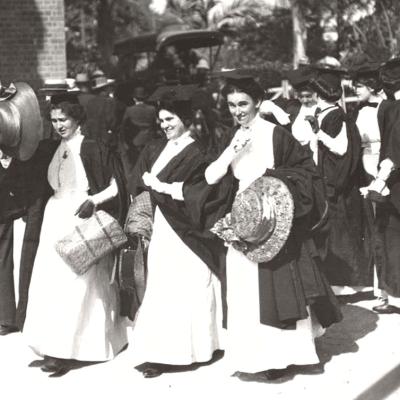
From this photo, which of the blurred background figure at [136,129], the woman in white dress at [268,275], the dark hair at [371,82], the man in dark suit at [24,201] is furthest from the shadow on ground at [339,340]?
the blurred background figure at [136,129]

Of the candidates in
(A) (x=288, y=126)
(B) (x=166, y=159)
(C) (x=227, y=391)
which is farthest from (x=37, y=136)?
(A) (x=288, y=126)

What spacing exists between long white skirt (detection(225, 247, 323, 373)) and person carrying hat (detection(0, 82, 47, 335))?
149cm

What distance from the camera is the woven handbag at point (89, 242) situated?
218 inches

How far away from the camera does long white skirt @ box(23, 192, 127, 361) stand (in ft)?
18.5

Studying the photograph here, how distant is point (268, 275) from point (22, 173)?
6.37ft

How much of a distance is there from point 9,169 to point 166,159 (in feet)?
4.31

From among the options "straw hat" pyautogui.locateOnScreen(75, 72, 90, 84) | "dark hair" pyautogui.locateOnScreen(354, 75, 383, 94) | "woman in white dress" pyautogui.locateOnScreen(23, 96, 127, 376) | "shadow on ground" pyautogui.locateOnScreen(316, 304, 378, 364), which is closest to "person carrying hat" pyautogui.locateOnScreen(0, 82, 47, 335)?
"woman in white dress" pyautogui.locateOnScreen(23, 96, 127, 376)

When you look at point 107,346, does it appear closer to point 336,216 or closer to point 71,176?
point 71,176

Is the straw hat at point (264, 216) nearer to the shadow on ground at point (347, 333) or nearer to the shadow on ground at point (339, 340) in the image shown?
the shadow on ground at point (339, 340)

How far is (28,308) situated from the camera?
5.86m

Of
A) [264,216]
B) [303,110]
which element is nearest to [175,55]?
[303,110]

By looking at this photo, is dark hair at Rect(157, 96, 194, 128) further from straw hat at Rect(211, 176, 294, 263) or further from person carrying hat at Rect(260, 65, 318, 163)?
person carrying hat at Rect(260, 65, 318, 163)

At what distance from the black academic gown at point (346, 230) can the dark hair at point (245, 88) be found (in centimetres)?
207

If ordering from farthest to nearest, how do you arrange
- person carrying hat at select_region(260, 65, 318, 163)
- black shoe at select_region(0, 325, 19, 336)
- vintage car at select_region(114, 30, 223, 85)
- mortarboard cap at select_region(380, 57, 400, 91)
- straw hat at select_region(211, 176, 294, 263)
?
vintage car at select_region(114, 30, 223, 85)
person carrying hat at select_region(260, 65, 318, 163)
mortarboard cap at select_region(380, 57, 400, 91)
black shoe at select_region(0, 325, 19, 336)
straw hat at select_region(211, 176, 294, 263)
